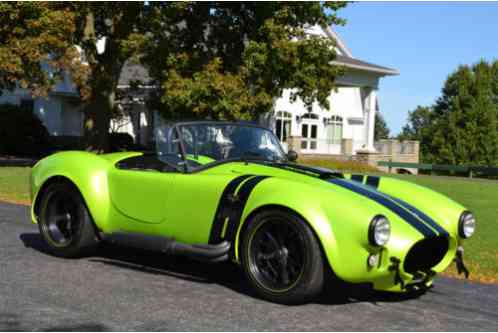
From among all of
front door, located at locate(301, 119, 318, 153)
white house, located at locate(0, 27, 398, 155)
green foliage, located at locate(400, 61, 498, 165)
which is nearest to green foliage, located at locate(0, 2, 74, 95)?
white house, located at locate(0, 27, 398, 155)

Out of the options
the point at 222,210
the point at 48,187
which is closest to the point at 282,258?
the point at 222,210

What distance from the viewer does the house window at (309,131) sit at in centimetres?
3641

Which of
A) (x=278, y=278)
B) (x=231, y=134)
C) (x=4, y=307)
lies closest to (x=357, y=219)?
(x=278, y=278)

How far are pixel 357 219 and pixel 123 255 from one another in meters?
2.82

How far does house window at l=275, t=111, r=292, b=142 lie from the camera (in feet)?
118

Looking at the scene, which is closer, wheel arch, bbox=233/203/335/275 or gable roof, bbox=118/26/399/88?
wheel arch, bbox=233/203/335/275

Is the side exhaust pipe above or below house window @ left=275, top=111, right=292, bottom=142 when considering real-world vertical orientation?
below

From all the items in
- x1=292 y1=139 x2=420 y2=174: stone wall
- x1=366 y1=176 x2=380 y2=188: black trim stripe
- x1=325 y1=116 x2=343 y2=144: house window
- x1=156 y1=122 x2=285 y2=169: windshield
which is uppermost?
x1=325 y1=116 x2=343 y2=144: house window

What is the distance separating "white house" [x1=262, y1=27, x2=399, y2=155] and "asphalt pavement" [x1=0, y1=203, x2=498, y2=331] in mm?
27902

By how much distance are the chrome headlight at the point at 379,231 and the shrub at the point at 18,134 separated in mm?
29579

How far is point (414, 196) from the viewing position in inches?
218

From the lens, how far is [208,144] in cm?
597

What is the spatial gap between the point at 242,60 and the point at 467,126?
30.3 m

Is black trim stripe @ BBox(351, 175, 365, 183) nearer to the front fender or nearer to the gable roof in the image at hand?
the front fender
